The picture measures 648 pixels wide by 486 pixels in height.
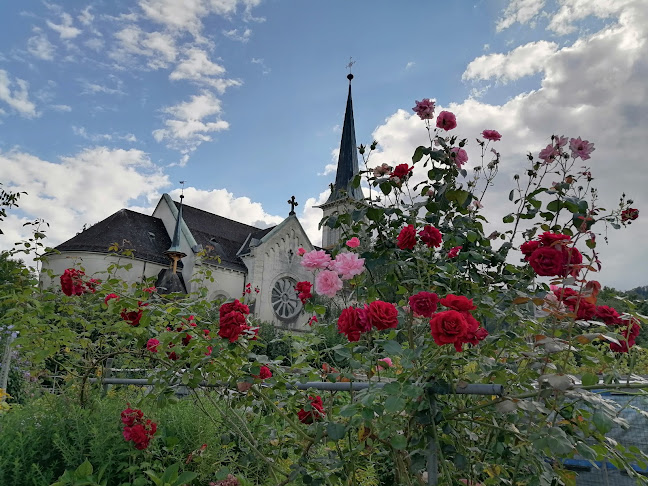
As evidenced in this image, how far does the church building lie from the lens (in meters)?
23.5

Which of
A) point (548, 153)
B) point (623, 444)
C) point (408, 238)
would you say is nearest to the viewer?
point (408, 238)

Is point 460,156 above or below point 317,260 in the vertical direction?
above

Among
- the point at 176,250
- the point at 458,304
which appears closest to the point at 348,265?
the point at 458,304

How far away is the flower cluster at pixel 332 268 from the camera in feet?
6.85

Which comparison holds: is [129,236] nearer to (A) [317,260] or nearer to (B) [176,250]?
(B) [176,250]

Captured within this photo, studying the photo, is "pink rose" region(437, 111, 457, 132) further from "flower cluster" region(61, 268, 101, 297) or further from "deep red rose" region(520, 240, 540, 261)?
"flower cluster" region(61, 268, 101, 297)

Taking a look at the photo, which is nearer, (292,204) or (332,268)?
(332,268)

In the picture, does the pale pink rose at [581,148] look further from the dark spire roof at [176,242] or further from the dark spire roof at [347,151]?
the dark spire roof at [347,151]

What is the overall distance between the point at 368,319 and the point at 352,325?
70mm

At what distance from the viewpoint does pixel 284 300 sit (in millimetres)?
27516

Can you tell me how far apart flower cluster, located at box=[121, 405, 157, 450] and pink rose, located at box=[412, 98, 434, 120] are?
8.48 feet

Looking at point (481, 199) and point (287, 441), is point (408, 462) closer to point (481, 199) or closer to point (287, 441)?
point (287, 441)

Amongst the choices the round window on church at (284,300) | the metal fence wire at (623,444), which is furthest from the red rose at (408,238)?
the round window on church at (284,300)

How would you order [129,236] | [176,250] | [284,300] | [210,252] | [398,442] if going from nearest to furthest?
[398,442], [176,250], [129,236], [210,252], [284,300]
